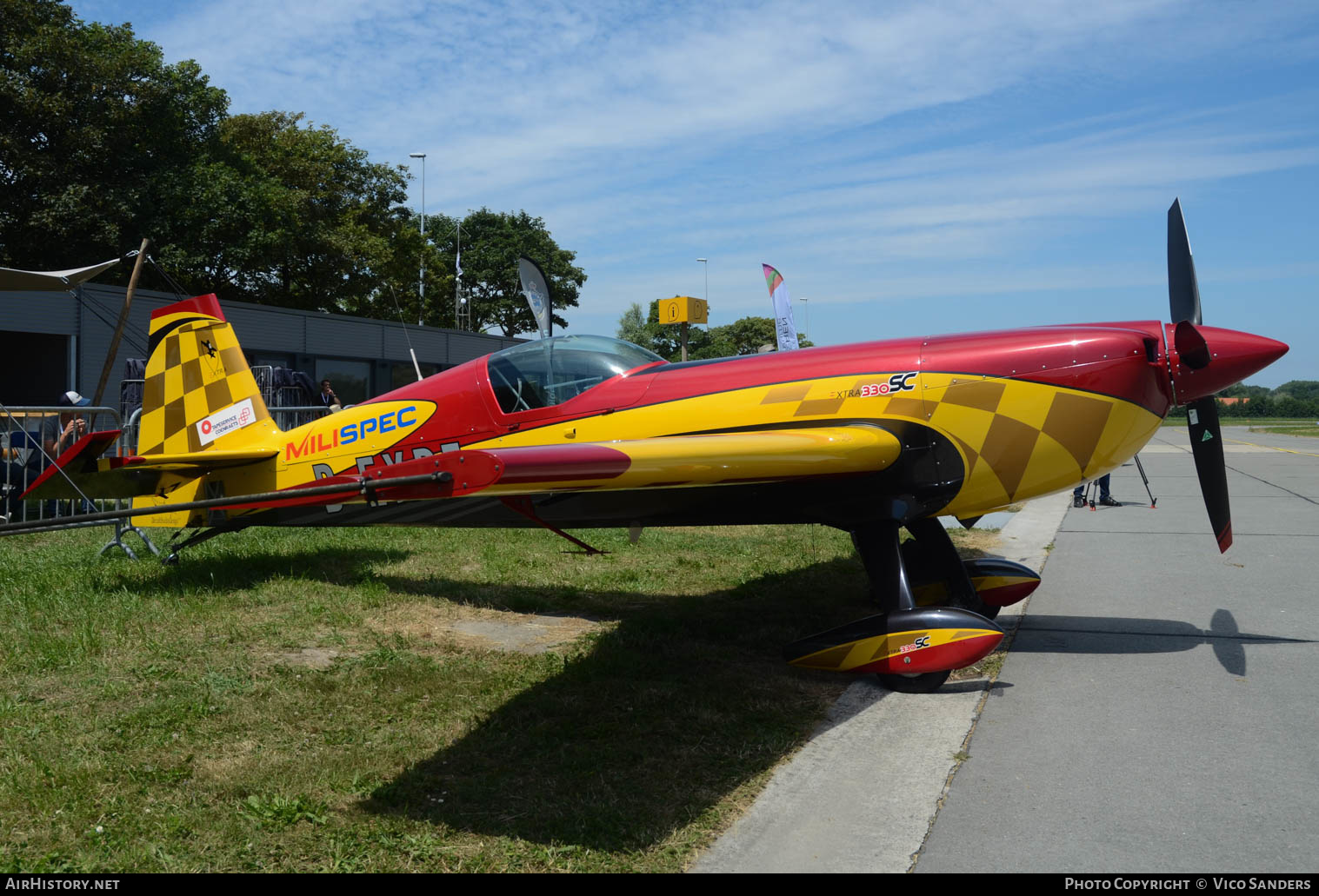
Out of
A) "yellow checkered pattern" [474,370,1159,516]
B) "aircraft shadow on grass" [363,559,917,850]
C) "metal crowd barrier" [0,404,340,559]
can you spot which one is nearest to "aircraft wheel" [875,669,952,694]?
"aircraft shadow on grass" [363,559,917,850]

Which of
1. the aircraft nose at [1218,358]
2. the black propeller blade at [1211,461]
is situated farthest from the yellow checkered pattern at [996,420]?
the black propeller blade at [1211,461]

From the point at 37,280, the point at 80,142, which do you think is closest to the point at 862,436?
the point at 37,280

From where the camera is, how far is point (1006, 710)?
15.2ft

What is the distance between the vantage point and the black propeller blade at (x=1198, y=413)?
543 centimetres

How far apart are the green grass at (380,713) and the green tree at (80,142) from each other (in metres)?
23.0

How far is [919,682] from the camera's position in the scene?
5.02 metres

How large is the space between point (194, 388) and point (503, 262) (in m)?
52.0

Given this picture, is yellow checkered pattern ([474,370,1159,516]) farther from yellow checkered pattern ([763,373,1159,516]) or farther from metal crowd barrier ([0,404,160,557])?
metal crowd barrier ([0,404,160,557])

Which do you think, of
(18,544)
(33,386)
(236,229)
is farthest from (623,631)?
(236,229)

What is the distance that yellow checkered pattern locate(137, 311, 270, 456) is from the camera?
7.41 m

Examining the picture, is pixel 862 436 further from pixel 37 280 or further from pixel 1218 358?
pixel 37 280

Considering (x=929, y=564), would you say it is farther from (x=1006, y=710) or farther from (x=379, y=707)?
(x=379, y=707)

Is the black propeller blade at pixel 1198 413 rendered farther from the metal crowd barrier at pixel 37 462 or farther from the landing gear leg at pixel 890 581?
the metal crowd barrier at pixel 37 462

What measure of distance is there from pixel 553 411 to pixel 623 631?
60.6 inches
